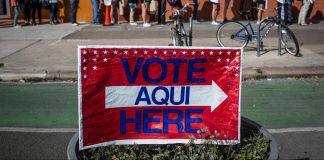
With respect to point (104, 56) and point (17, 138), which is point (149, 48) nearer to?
point (104, 56)

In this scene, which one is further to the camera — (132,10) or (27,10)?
(27,10)

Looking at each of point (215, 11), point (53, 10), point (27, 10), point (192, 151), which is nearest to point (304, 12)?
point (215, 11)

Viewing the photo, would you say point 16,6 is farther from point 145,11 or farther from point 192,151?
point 192,151

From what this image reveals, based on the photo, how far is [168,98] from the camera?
3967 mm

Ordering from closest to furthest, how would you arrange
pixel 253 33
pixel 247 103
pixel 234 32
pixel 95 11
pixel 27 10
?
pixel 247 103 < pixel 253 33 < pixel 234 32 < pixel 95 11 < pixel 27 10

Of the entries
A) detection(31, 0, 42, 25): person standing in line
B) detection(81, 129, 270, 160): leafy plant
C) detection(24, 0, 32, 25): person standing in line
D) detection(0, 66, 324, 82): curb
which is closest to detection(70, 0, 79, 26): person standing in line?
detection(31, 0, 42, 25): person standing in line

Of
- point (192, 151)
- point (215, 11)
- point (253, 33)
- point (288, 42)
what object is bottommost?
point (192, 151)

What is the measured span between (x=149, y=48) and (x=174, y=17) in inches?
253

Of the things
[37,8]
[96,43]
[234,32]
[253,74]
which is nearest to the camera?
[253,74]

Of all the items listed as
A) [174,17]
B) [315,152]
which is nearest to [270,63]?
A: [174,17]

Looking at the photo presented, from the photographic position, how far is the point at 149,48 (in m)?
3.88

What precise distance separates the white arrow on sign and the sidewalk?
5.28 meters

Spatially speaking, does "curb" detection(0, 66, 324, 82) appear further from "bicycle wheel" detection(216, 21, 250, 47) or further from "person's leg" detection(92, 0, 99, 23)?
"person's leg" detection(92, 0, 99, 23)

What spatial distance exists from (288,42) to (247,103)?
357 centimetres
